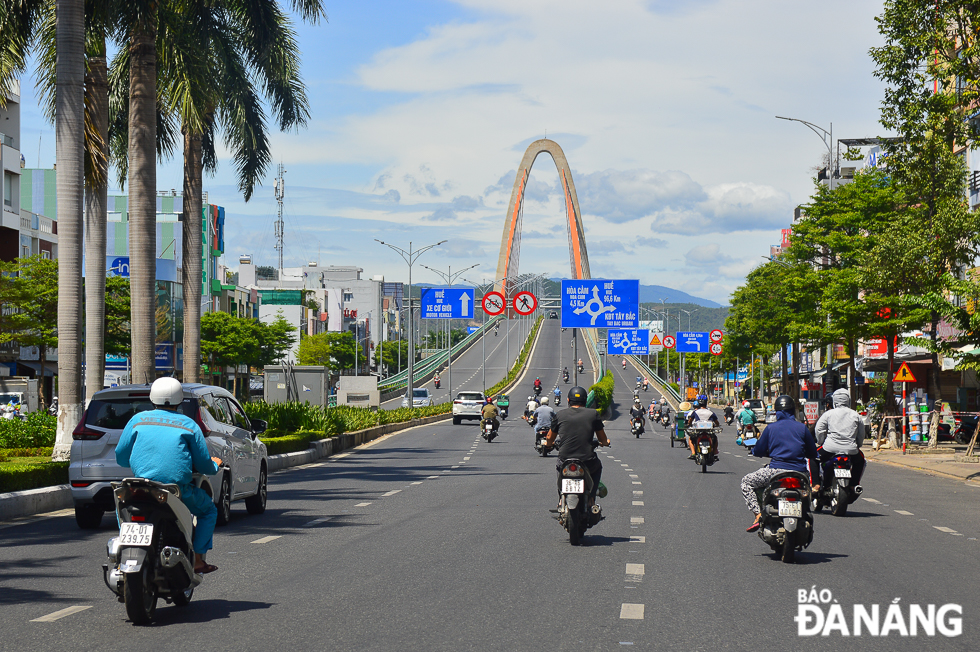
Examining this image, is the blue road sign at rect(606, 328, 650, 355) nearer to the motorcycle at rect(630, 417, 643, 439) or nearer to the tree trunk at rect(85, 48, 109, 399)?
the motorcycle at rect(630, 417, 643, 439)

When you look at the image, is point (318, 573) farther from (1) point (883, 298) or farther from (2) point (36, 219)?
(2) point (36, 219)

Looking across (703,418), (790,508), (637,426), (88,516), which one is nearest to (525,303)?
(637,426)

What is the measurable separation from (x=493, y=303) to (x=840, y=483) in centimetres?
4177

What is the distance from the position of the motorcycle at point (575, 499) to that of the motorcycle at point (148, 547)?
15.8ft

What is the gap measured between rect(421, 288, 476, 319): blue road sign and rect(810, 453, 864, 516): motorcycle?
40923 millimetres

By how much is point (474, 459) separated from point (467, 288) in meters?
26.5

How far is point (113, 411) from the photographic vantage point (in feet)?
44.8

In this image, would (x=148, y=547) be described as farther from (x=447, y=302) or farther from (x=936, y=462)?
(x=447, y=302)

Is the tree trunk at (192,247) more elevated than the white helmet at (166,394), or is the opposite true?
the tree trunk at (192,247)

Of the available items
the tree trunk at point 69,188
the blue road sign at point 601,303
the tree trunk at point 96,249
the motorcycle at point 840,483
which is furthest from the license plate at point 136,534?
the blue road sign at point 601,303

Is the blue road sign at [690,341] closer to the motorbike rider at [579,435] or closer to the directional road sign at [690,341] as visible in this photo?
the directional road sign at [690,341]

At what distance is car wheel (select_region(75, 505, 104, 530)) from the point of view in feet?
43.7

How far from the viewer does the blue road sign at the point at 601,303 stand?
53.2 meters

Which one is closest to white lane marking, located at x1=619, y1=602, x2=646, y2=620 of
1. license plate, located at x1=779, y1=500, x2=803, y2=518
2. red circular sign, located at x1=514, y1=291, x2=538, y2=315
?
license plate, located at x1=779, y1=500, x2=803, y2=518
